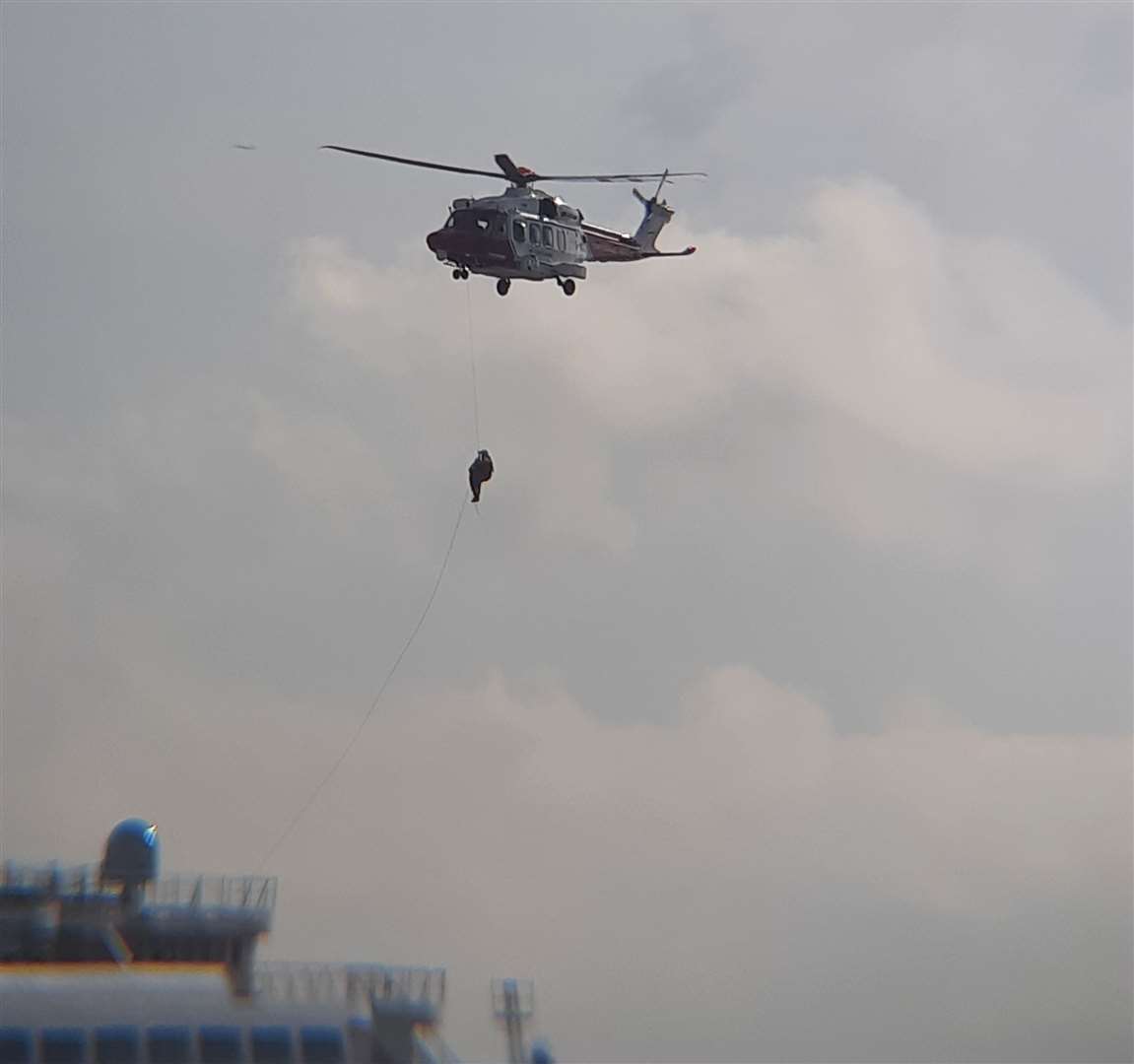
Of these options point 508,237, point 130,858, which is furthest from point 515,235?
point 130,858

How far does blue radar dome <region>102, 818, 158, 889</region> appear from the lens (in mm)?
58281

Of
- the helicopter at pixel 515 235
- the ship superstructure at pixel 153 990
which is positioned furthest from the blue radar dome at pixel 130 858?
the helicopter at pixel 515 235

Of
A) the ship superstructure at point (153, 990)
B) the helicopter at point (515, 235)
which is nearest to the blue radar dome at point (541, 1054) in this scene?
the ship superstructure at point (153, 990)

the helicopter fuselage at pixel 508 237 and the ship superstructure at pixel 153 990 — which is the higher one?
the helicopter fuselage at pixel 508 237

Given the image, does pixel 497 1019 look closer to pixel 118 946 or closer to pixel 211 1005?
pixel 211 1005

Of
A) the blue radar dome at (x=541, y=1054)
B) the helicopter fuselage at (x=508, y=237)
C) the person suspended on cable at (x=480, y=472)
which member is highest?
the helicopter fuselage at (x=508, y=237)

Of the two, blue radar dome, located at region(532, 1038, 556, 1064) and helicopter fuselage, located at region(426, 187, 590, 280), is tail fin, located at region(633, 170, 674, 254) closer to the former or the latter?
helicopter fuselage, located at region(426, 187, 590, 280)

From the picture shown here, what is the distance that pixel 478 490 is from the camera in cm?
6625

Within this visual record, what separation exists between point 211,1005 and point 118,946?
10.0 m

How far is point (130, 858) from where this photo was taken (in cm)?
5844

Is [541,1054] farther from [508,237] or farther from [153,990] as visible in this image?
[508,237]

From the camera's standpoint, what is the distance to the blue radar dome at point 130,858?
191 ft

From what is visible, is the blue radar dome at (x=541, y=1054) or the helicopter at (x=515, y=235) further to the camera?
the helicopter at (x=515, y=235)

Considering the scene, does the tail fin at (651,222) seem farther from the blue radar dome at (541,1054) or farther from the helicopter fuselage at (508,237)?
the blue radar dome at (541,1054)
